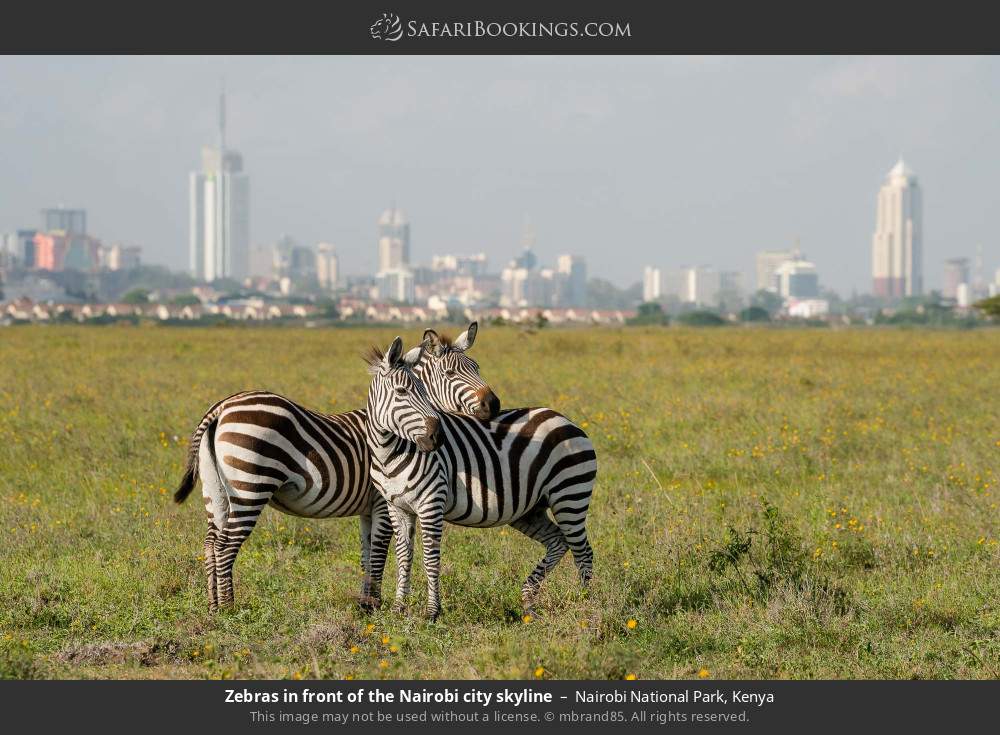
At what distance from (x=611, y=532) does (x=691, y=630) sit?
2587 mm

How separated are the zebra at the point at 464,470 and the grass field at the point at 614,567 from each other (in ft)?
1.25

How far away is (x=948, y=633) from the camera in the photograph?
24.4 ft

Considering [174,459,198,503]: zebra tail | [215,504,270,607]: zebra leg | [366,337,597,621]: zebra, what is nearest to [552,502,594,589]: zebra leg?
[366,337,597,621]: zebra

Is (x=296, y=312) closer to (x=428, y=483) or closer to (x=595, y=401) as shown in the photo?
(x=595, y=401)

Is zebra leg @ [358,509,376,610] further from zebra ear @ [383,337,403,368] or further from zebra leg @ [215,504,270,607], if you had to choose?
zebra ear @ [383,337,403,368]

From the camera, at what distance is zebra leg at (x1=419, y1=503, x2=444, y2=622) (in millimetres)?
7336

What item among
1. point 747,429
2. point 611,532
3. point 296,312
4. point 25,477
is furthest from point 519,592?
point 296,312

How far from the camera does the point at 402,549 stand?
7.52 metres

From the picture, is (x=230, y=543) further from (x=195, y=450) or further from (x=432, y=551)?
(x=432, y=551)

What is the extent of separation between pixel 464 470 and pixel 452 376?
625mm

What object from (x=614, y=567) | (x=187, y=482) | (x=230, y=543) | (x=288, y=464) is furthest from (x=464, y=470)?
(x=187, y=482)

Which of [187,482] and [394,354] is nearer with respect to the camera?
[394,354]

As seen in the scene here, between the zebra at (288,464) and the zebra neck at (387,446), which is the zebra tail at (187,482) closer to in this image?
the zebra at (288,464)

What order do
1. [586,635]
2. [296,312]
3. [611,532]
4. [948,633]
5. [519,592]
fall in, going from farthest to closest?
1. [296,312]
2. [611,532]
3. [519,592]
4. [948,633]
5. [586,635]
